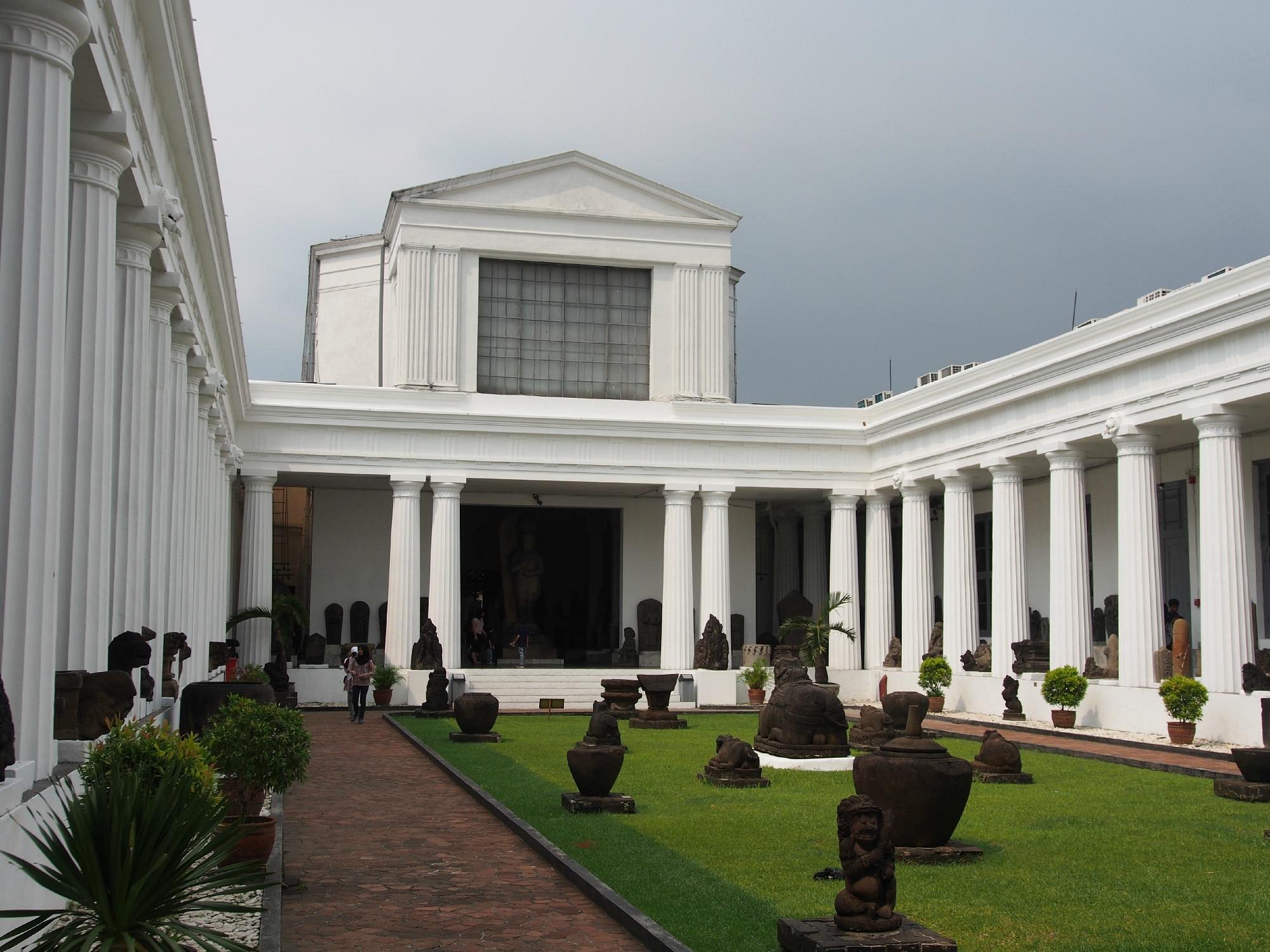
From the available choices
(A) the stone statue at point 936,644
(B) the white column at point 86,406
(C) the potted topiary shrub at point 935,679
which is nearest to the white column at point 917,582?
(A) the stone statue at point 936,644

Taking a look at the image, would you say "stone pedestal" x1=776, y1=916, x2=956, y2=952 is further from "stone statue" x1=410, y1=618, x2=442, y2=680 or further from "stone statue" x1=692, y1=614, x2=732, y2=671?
"stone statue" x1=692, y1=614, x2=732, y2=671

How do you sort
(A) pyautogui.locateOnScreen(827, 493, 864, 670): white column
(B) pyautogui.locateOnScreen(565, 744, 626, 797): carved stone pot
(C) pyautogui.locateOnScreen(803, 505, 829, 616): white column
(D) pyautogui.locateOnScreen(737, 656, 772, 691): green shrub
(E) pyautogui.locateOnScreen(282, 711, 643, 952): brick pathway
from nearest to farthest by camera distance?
(E) pyautogui.locateOnScreen(282, 711, 643, 952): brick pathway < (B) pyautogui.locateOnScreen(565, 744, 626, 797): carved stone pot < (D) pyautogui.locateOnScreen(737, 656, 772, 691): green shrub < (A) pyautogui.locateOnScreen(827, 493, 864, 670): white column < (C) pyautogui.locateOnScreen(803, 505, 829, 616): white column

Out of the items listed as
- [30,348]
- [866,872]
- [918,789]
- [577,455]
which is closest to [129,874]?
[30,348]

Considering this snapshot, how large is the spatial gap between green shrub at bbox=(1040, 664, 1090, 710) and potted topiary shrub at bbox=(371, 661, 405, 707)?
1553 cm

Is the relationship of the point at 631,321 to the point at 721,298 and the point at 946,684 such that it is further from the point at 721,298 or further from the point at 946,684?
the point at 946,684

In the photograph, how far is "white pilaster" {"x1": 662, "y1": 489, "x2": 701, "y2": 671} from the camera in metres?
36.0

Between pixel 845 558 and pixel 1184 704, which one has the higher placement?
pixel 845 558

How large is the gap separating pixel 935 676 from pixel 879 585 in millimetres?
6044

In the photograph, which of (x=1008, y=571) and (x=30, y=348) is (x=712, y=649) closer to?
(x=1008, y=571)

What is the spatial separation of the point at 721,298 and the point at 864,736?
21012mm

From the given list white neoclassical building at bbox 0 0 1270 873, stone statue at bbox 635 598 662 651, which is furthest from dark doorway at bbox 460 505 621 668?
stone statue at bbox 635 598 662 651

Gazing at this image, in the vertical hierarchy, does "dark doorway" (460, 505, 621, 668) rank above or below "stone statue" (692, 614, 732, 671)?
above

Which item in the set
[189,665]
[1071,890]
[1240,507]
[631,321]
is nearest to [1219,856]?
[1071,890]

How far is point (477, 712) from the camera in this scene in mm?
22641
